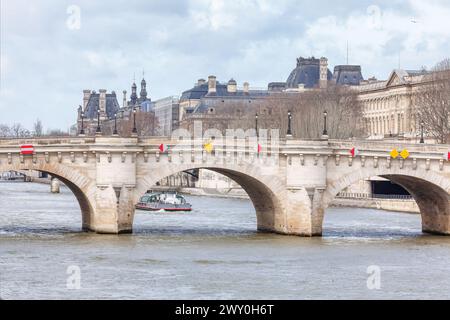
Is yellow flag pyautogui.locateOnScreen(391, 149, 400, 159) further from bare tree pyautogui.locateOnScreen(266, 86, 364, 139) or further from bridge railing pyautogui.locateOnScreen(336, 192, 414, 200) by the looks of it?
bridge railing pyautogui.locateOnScreen(336, 192, 414, 200)

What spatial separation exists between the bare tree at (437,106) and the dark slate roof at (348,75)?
4945cm

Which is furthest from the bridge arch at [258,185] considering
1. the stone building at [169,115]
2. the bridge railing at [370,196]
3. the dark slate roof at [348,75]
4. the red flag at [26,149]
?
the stone building at [169,115]

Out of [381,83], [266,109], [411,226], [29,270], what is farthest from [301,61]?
[29,270]

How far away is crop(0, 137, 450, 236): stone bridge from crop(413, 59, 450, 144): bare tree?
102 feet

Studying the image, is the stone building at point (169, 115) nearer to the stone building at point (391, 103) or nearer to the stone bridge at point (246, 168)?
the stone building at point (391, 103)

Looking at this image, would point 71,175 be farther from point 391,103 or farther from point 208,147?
point 391,103

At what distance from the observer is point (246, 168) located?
191 feet

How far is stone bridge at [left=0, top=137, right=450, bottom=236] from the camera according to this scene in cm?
5647

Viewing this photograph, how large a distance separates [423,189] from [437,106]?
34.6m

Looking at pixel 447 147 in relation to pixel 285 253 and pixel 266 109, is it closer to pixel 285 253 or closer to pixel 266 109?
pixel 285 253

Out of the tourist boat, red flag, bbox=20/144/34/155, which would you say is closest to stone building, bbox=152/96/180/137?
the tourist boat

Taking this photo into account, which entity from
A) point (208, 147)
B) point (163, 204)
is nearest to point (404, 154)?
point (208, 147)

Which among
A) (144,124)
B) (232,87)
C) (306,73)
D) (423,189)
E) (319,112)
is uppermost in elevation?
(306,73)

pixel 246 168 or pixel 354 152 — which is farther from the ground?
pixel 354 152
